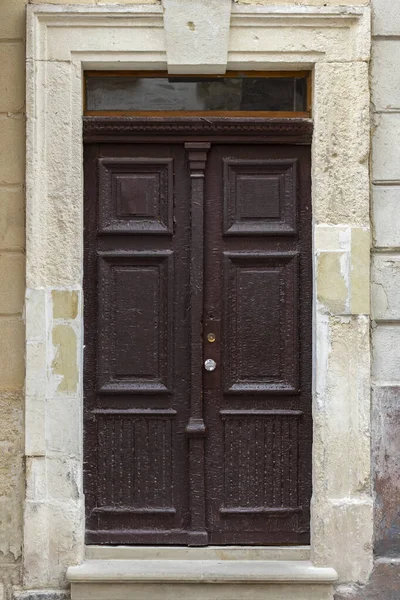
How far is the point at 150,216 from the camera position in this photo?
18.8ft

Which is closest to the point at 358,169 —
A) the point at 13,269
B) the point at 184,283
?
the point at 184,283

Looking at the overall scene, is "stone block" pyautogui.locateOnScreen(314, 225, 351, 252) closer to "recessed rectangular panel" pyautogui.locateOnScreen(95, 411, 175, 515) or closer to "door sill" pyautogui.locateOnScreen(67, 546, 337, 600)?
"recessed rectangular panel" pyautogui.locateOnScreen(95, 411, 175, 515)

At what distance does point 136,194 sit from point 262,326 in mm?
1157

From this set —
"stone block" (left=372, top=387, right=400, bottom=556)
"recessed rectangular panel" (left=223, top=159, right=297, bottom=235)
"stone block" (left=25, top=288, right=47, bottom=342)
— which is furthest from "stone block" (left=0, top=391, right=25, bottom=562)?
"stone block" (left=372, top=387, right=400, bottom=556)

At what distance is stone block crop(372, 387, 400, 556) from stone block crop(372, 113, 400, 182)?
1321 millimetres

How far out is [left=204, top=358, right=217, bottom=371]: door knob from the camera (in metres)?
5.70

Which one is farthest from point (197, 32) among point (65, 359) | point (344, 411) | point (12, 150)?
point (344, 411)

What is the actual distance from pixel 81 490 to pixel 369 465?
5.79ft

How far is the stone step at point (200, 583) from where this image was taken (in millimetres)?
5336

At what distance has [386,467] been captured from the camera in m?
5.54

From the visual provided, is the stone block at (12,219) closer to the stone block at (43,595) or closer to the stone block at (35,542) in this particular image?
the stone block at (35,542)

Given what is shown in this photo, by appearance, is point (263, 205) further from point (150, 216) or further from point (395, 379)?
point (395, 379)

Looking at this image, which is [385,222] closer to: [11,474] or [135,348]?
[135,348]

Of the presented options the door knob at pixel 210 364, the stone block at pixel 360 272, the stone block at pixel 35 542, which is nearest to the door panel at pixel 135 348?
the door knob at pixel 210 364
